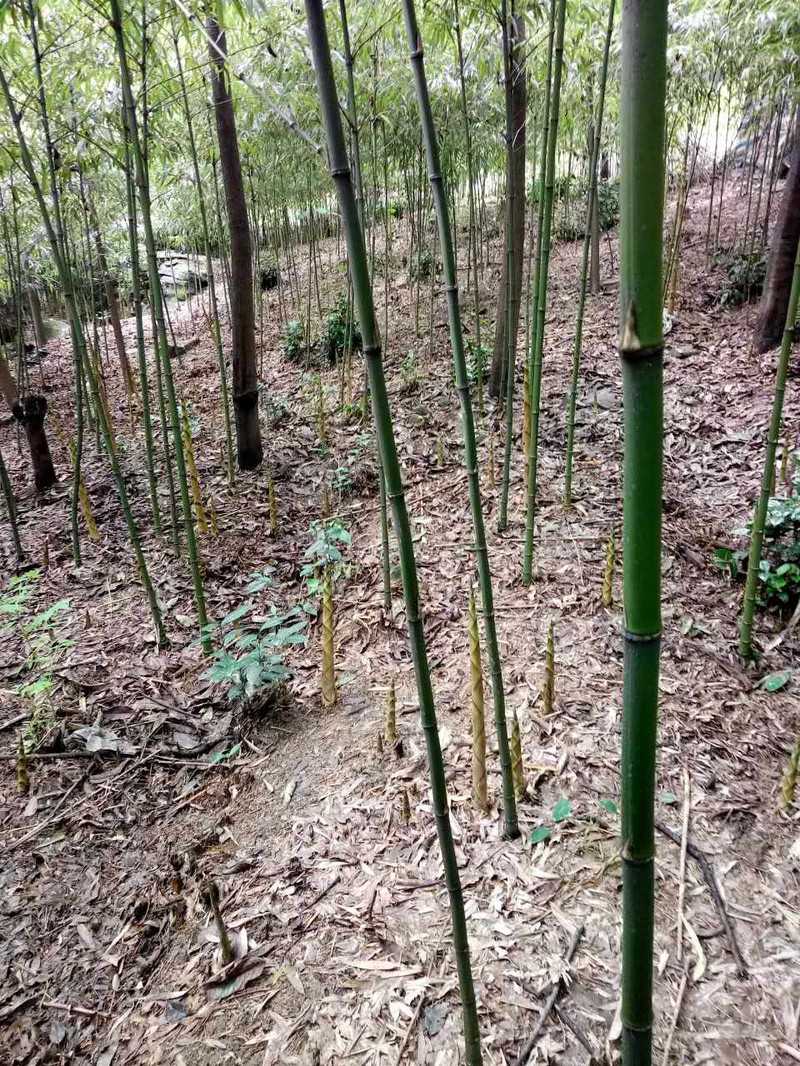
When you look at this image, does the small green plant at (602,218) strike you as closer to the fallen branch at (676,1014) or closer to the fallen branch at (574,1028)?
the fallen branch at (676,1014)

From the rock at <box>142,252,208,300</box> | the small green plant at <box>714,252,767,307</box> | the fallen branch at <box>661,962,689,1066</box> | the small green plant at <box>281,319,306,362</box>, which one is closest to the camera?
the fallen branch at <box>661,962,689,1066</box>

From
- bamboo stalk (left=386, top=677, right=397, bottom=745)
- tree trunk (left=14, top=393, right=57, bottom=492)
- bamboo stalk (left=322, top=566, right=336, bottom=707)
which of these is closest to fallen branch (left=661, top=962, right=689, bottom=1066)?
bamboo stalk (left=386, top=677, right=397, bottom=745)

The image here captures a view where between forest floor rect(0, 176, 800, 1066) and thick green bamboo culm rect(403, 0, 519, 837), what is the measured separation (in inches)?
12.8

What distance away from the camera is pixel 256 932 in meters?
1.53

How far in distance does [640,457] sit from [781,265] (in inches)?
198

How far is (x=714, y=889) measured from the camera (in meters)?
1.48

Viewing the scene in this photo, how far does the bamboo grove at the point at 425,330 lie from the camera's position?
0.60 meters

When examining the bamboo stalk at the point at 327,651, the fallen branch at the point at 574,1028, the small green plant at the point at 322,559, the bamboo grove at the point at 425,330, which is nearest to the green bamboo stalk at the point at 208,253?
the bamboo grove at the point at 425,330

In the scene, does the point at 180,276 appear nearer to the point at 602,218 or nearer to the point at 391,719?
the point at 602,218

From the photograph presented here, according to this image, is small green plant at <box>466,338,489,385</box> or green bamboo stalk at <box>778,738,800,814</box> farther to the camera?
small green plant at <box>466,338,489,385</box>

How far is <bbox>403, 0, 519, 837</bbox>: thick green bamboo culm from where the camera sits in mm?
862

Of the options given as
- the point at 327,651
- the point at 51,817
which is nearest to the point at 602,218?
the point at 327,651

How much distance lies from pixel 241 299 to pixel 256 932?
11.7 feet

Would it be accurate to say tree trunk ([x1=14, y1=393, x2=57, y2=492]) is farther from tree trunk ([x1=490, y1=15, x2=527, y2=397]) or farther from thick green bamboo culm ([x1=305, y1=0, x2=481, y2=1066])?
thick green bamboo culm ([x1=305, y1=0, x2=481, y2=1066])
